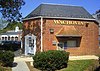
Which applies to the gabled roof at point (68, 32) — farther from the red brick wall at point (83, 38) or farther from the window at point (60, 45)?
the window at point (60, 45)

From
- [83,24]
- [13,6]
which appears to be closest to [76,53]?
[83,24]

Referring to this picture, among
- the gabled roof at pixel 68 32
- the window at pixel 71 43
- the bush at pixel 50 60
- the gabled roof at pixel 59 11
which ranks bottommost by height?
the bush at pixel 50 60

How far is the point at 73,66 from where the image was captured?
2539 centimetres

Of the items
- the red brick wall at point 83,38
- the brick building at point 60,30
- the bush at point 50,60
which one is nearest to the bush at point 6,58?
the bush at point 50,60

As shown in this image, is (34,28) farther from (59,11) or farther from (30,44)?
(59,11)

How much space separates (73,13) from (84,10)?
316cm

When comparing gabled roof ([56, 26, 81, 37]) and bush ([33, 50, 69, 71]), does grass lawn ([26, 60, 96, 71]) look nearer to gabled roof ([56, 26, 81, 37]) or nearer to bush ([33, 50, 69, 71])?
bush ([33, 50, 69, 71])

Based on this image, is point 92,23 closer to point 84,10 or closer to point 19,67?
point 84,10

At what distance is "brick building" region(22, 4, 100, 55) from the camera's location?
33.9 meters

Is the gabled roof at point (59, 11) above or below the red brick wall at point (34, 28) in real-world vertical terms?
above

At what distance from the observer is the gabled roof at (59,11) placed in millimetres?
34812

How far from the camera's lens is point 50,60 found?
933 inches

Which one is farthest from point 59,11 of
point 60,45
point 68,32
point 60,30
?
point 60,45

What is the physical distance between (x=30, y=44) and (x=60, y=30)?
4.84m
